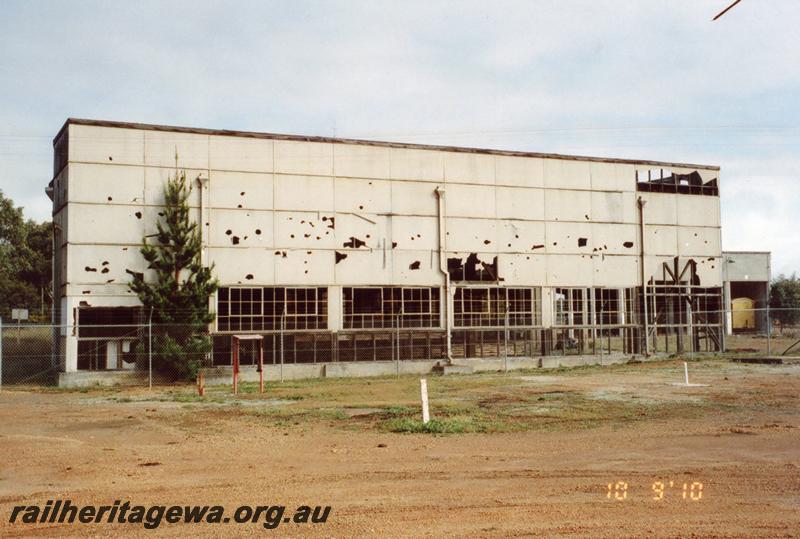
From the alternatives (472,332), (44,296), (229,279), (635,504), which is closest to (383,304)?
(472,332)

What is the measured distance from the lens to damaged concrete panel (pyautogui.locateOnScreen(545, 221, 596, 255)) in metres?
35.1

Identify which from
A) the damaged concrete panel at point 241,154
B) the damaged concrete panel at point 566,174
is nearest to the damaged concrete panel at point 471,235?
the damaged concrete panel at point 566,174

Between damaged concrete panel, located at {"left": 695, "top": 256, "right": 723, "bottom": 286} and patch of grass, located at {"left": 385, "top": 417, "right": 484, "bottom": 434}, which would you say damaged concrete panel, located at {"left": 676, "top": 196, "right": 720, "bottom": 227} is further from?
patch of grass, located at {"left": 385, "top": 417, "right": 484, "bottom": 434}

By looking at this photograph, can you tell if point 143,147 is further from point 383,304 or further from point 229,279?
point 383,304

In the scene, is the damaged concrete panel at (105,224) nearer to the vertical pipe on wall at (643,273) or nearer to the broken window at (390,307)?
the broken window at (390,307)

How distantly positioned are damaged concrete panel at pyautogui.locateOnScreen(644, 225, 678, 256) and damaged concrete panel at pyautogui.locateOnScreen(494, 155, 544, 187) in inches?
257

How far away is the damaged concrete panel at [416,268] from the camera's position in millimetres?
32000

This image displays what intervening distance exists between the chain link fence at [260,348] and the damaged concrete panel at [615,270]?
89.0 inches

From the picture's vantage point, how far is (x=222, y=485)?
34.0 feet

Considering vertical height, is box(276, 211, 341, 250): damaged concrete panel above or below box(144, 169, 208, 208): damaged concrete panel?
below

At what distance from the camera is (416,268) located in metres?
32.3

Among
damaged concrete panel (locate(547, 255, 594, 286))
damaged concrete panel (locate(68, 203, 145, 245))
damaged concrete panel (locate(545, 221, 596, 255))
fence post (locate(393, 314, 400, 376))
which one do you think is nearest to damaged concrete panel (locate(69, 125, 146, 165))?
damaged concrete panel (locate(68, 203, 145, 245))

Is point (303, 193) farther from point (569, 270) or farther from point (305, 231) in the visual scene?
point (569, 270)

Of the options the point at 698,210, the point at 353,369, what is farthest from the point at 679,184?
the point at 353,369
